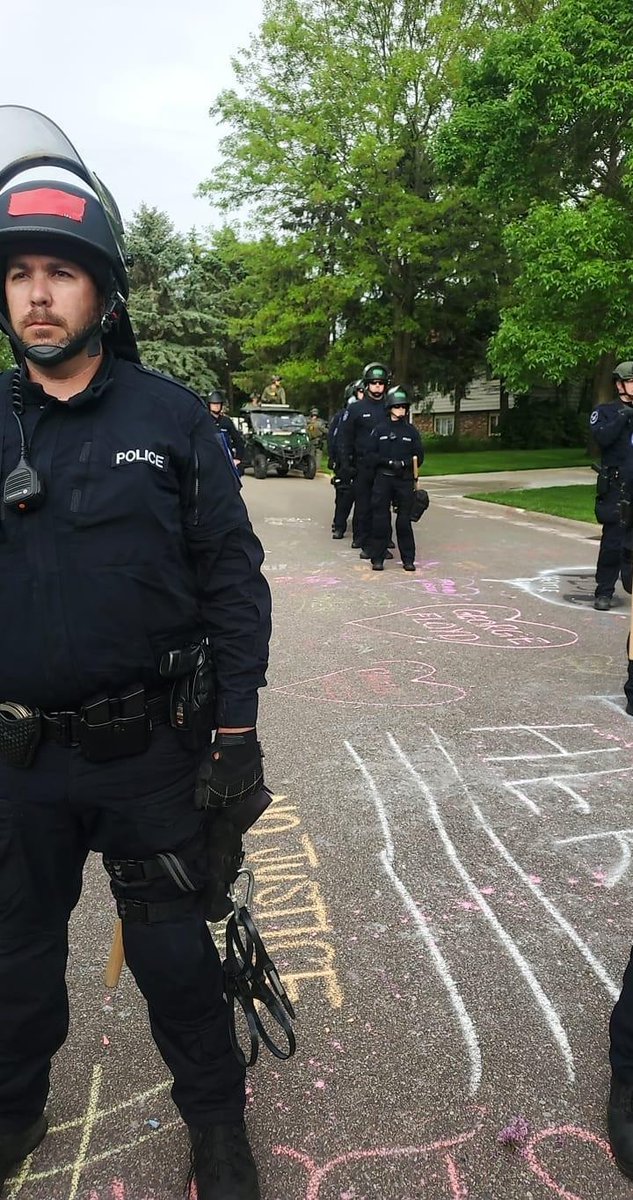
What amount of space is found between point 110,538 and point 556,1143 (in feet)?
5.59

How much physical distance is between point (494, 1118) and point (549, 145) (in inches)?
642

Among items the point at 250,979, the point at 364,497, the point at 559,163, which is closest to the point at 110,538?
the point at 250,979

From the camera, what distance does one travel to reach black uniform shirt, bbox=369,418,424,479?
9.30 m

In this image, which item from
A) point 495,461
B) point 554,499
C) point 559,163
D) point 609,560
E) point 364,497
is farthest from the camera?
point 495,461

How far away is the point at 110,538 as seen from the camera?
167 cm

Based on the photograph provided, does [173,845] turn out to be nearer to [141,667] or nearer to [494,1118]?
[141,667]

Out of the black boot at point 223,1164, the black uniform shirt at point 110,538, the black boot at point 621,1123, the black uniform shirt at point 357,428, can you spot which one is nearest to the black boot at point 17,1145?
the black boot at point 223,1164

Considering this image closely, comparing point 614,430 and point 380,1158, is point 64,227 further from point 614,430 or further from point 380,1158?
point 614,430

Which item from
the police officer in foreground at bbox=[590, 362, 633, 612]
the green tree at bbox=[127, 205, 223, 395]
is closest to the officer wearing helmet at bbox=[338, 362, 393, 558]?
the police officer in foreground at bbox=[590, 362, 633, 612]

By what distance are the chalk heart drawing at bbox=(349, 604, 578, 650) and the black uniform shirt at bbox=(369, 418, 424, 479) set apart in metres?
2.49

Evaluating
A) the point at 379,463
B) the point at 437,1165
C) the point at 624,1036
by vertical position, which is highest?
the point at 379,463

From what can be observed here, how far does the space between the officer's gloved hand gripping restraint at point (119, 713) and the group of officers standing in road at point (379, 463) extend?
715 cm

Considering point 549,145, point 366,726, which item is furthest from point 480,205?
point 366,726

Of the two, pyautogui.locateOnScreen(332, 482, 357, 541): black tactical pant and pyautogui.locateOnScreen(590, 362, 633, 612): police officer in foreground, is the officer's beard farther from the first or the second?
pyautogui.locateOnScreen(332, 482, 357, 541): black tactical pant
